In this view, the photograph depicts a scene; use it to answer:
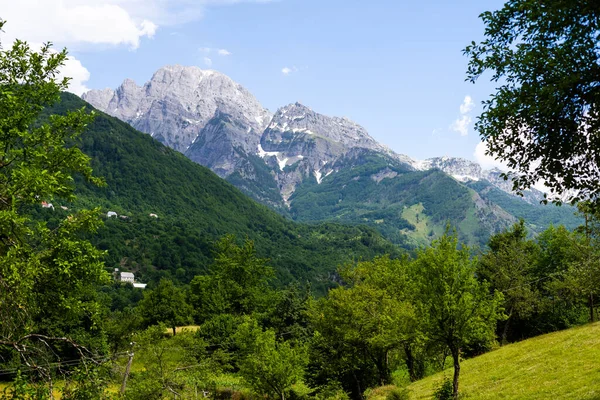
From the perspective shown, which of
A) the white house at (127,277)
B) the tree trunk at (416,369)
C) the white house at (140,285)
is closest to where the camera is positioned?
the tree trunk at (416,369)

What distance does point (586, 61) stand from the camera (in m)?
11.5

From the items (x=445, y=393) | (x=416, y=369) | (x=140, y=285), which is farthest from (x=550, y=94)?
(x=140, y=285)

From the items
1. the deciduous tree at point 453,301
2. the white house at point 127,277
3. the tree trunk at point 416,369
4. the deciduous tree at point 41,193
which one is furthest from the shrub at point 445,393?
the white house at point 127,277

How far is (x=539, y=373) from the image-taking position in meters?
29.3

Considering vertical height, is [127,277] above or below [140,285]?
above

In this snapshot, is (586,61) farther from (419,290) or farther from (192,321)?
(192,321)

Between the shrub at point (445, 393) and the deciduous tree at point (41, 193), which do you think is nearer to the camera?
the deciduous tree at point (41, 193)

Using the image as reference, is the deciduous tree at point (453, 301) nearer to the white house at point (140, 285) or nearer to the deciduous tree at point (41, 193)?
the deciduous tree at point (41, 193)

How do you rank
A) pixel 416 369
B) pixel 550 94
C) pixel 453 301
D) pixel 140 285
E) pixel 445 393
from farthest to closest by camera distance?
pixel 140 285, pixel 416 369, pixel 445 393, pixel 453 301, pixel 550 94

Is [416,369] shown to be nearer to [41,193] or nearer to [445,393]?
[445,393]

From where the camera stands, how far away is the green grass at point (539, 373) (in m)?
23.5

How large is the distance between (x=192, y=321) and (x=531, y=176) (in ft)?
253

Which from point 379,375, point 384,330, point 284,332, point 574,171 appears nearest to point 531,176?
point 574,171

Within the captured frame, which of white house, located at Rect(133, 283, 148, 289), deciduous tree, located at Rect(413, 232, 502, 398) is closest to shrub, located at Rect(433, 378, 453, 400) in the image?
deciduous tree, located at Rect(413, 232, 502, 398)
